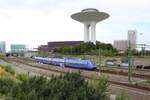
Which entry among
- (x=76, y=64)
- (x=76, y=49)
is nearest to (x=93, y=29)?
(x=76, y=49)

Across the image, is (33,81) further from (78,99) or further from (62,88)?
(78,99)

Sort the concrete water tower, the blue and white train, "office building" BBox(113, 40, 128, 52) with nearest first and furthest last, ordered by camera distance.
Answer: the blue and white train, "office building" BBox(113, 40, 128, 52), the concrete water tower

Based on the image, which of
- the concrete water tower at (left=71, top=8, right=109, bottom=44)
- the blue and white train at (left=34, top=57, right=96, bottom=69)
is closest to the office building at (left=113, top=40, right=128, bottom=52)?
the blue and white train at (left=34, top=57, right=96, bottom=69)

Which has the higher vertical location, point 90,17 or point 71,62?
point 90,17

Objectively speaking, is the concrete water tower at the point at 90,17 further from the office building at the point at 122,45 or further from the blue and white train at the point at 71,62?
the blue and white train at the point at 71,62

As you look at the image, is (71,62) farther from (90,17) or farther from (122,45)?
(90,17)

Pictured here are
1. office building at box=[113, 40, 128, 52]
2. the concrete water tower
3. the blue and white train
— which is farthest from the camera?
the concrete water tower

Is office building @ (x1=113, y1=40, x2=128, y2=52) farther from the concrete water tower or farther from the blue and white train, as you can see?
the concrete water tower

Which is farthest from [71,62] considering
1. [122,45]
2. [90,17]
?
[90,17]

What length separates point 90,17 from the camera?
169875 millimetres

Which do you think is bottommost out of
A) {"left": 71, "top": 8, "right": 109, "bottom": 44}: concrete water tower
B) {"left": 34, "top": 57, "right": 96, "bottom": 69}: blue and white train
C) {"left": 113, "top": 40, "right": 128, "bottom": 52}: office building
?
{"left": 34, "top": 57, "right": 96, "bottom": 69}: blue and white train

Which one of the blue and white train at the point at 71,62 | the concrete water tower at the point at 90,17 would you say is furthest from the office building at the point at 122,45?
the concrete water tower at the point at 90,17

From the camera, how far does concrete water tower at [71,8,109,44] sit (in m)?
167

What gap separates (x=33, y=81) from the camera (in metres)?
13.6
